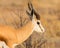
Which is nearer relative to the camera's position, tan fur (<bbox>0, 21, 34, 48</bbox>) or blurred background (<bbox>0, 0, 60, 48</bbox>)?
tan fur (<bbox>0, 21, 34, 48</bbox>)

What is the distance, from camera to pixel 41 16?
1.88m

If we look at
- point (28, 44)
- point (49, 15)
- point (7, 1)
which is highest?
point (7, 1)

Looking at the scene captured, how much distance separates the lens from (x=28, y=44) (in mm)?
1812

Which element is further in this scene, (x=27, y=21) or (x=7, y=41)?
(x=27, y=21)

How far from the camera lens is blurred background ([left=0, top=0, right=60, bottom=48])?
182cm

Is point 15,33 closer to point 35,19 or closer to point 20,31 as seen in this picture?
point 20,31

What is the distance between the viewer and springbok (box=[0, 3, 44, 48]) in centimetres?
170

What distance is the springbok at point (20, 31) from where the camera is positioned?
170cm

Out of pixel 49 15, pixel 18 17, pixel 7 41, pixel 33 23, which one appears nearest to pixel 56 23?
pixel 49 15

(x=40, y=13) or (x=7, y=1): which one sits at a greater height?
(x=7, y=1)

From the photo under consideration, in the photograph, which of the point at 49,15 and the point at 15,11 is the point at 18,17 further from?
the point at 49,15

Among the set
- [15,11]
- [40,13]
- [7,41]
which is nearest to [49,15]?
[40,13]

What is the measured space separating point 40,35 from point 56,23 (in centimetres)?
22

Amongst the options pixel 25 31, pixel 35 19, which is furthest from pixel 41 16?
pixel 25 31
